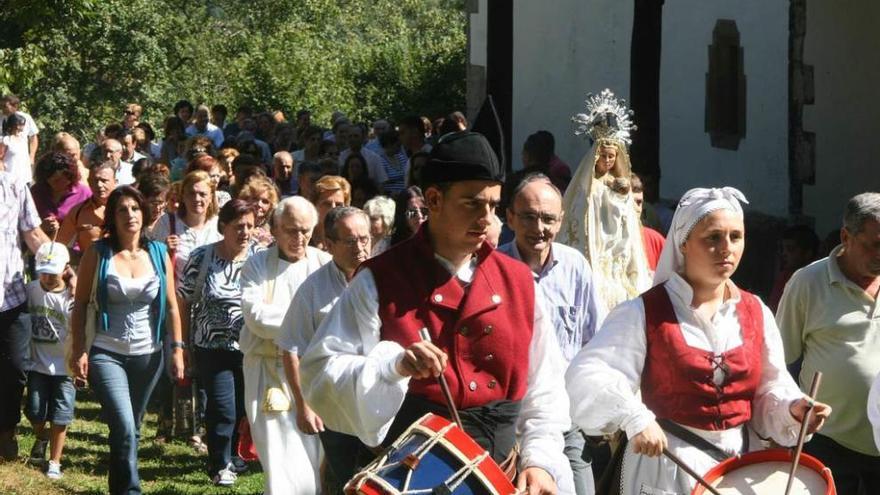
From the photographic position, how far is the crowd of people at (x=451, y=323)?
5008 mm

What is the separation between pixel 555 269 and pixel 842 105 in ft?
30.6

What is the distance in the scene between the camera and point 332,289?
782cm

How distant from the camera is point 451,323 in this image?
197 inches

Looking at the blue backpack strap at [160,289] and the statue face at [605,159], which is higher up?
the statue face at [605,159]

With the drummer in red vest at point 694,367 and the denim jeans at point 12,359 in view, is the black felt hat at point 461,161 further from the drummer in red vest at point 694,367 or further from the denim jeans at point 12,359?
the denim jeans at point 12,359

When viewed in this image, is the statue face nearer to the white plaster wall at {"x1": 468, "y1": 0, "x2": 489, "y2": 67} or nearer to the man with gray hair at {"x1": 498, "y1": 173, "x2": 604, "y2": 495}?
the man with gray hair at {"x1": 498, "y1": 173, "x2": 604, "y2": 495}

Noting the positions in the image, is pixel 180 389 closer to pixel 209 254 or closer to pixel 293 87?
pixel 209 254

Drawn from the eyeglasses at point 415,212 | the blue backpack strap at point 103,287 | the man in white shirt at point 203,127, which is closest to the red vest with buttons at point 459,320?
the eyeglasses at point 415,212

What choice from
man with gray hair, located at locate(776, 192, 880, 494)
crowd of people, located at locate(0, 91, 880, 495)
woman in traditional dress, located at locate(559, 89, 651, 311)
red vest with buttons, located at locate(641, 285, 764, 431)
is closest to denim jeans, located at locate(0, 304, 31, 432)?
crowd of people, located at locate(0, 91, 880, 495)

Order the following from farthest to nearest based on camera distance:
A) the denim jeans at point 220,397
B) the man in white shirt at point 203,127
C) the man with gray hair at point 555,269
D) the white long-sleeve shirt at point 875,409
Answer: the man in white shirt at point 203,127 < the denim jeans at point 220,397 < the man with gray hair at point 555,269 < the white long-sleeve shirt at point 875,409

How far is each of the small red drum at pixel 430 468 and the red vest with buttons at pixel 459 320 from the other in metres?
0.30

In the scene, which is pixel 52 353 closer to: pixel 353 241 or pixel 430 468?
pixel 353 241

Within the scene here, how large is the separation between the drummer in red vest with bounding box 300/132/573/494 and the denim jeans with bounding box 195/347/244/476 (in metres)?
5.16

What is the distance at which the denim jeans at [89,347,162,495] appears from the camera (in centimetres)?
912
